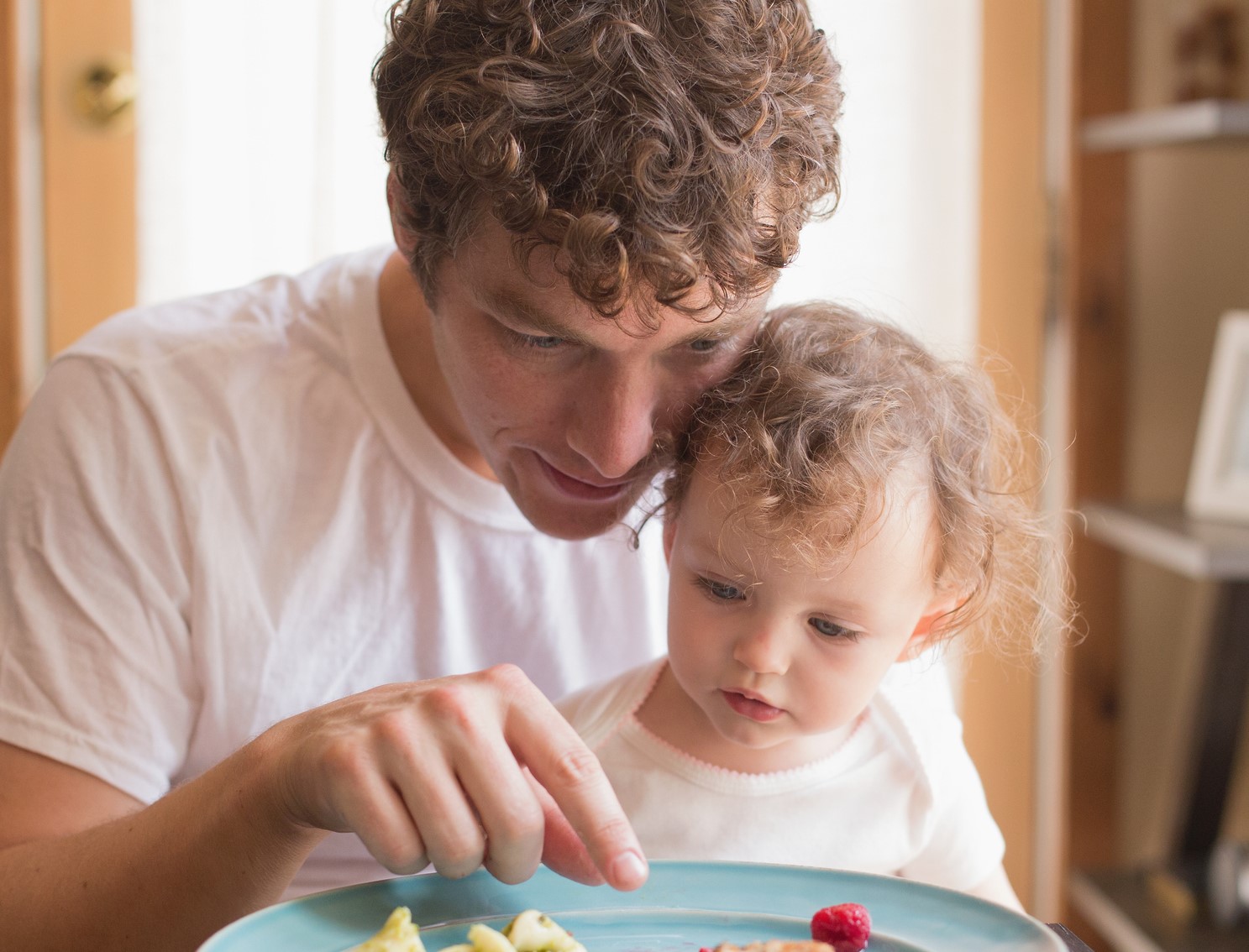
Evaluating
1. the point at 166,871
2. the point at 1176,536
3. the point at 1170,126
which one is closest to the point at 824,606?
the point at 166,871


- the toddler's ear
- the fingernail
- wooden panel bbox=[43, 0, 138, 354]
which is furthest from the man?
wooden panel bbox=[43, 0, 138, 354]

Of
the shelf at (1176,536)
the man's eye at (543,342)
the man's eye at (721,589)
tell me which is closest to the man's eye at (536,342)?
the man's eye at (543,342)

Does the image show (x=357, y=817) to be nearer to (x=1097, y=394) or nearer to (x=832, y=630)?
(x=832, y=630)

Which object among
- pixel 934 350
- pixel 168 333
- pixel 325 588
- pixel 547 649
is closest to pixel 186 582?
pixel 325 588

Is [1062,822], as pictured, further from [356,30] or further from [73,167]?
[73,167]

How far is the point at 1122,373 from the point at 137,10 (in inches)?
64.5

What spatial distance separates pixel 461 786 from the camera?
699mm

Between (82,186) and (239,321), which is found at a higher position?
(82,186)

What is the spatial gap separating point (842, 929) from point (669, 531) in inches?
18.7

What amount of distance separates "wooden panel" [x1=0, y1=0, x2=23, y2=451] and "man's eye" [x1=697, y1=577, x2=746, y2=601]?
1324 millimetres

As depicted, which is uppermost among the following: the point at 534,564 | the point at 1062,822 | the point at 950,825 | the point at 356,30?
the point at 356,30

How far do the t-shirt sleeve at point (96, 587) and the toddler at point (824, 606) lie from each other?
34cm

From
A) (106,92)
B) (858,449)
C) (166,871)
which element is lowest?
(166,871)

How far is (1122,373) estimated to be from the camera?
7.23ft
